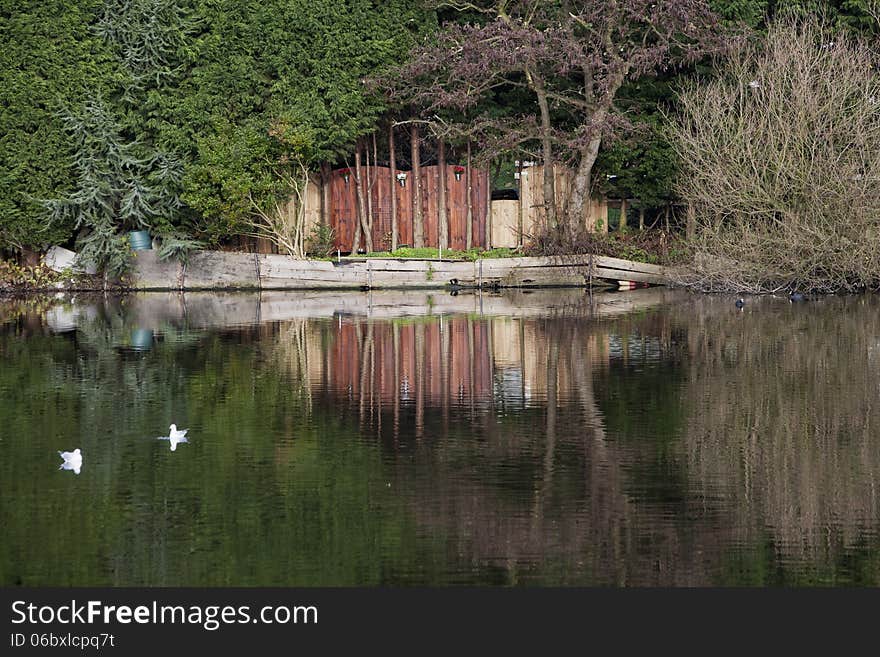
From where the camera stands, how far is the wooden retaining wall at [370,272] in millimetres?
32594

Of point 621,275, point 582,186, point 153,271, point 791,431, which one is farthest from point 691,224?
point 791,431

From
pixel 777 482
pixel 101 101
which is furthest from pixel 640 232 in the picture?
pixel 777 482

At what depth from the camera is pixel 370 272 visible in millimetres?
32719

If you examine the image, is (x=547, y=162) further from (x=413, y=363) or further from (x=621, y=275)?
(x=413, y=363)

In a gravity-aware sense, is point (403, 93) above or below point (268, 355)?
above

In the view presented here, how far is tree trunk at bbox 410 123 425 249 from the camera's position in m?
34.4

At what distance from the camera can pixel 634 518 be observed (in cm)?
907

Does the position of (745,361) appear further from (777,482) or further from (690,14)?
(690,14)

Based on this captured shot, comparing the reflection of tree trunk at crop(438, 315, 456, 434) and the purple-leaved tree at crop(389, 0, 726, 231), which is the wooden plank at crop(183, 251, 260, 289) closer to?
the purple-leaved tree at crop(389, 0, 726, 231)

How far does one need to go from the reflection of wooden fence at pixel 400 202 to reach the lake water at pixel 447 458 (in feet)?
46.0

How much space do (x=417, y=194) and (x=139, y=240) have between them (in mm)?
7118

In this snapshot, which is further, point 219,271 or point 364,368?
point 219,271

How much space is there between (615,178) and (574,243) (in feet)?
8.00

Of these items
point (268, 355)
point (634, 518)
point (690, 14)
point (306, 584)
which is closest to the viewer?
point (306, 584)
